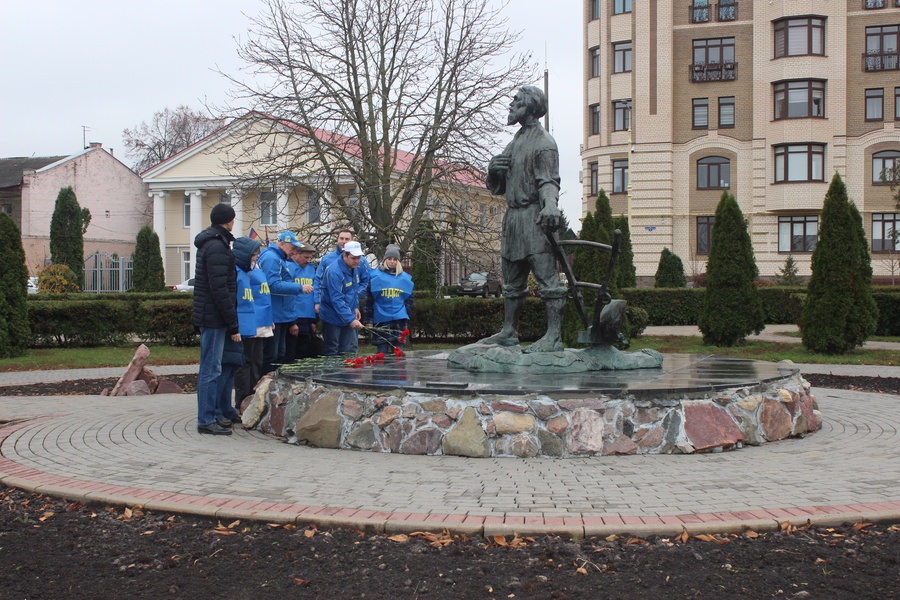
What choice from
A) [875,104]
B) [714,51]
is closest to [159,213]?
[714,51]

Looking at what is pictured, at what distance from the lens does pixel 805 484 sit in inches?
216

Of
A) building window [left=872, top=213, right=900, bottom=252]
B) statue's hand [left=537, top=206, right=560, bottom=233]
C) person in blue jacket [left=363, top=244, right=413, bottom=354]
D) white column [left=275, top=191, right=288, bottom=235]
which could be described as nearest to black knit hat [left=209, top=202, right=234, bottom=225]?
statue's hand [left=537, top=206, right=560, bottom=233]

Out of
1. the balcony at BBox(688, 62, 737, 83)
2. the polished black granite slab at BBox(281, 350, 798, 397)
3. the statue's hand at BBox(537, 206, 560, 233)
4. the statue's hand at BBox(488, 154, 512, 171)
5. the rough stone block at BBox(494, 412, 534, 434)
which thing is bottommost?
the rough stone block at BBox(494, 412, 534, 434)

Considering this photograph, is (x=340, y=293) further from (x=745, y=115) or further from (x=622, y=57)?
(x=745, y=115)

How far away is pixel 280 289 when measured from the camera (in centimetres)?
874

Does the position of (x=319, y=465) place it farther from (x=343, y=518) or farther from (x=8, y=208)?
(x=8, y=208)

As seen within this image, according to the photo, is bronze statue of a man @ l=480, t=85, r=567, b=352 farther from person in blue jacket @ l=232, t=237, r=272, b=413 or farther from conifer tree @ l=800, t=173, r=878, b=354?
conifer tree @ l=800, t=173, r=878, b=354

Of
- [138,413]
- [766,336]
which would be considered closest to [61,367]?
[138,413]

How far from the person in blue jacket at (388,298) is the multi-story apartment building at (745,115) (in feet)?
95.4

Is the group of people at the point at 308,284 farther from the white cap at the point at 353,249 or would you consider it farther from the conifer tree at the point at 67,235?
the conifer tree at the point at 67,235

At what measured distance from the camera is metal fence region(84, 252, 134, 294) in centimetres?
4355

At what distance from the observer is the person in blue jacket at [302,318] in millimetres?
9391

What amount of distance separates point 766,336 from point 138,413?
1665cm

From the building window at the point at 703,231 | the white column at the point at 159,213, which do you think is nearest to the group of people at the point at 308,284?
the building window at the point at 703,231
